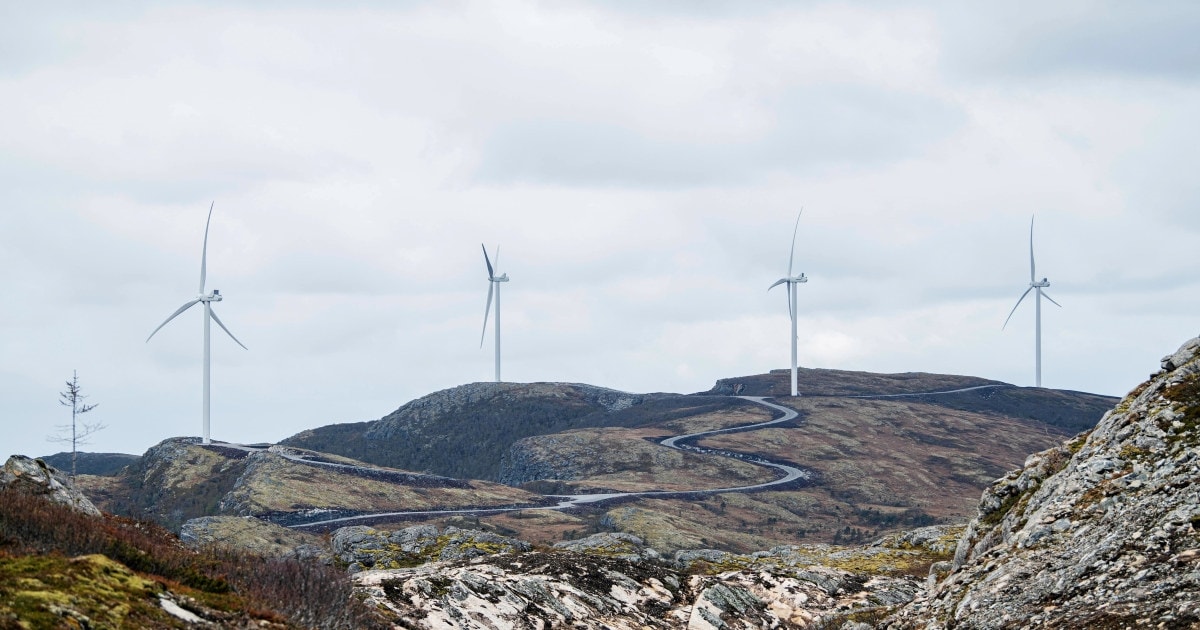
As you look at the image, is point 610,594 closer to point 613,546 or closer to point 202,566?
point 202,566

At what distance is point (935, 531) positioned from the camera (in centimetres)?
8519

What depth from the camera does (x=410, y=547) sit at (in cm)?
7875

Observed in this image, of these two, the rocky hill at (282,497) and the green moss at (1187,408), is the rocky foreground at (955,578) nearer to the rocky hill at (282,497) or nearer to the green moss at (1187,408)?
the green moss at (1187,408)

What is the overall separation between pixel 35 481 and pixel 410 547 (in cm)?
4334

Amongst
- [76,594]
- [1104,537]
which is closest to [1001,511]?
[1104,537]

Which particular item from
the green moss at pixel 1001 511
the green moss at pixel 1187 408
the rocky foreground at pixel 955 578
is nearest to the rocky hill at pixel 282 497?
the rocky foreground at pixel 955 578

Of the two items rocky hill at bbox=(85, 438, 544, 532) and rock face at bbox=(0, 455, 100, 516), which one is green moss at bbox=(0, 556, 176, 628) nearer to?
rock face at bbox=(0, 455, 100, 516)

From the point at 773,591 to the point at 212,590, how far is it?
88.5 ft

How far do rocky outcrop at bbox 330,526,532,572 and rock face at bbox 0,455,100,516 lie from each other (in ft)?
90.1

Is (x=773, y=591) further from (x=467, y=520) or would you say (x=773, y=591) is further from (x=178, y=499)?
(x=178, y=499)

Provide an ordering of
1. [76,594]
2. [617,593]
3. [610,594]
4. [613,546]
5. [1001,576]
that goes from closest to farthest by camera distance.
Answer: [76,594]
[1001,576]
[610,594]
[617,593]
[613,546]

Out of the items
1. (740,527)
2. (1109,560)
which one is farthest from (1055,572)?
(740,527)

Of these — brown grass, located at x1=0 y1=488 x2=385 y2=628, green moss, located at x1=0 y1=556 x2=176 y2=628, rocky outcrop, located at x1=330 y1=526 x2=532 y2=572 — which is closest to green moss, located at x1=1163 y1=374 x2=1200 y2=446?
brown grass, located at x1=0 y1=488 x2=385 y2=628

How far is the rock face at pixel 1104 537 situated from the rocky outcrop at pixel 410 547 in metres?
34.4
